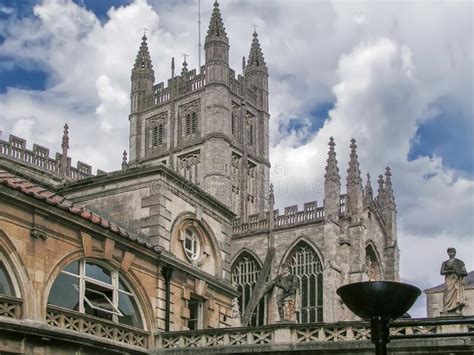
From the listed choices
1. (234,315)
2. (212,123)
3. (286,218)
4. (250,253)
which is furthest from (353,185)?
(234,315)

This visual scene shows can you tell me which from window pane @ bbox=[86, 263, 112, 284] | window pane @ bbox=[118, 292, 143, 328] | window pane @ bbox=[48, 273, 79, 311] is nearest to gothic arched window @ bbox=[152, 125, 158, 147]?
window pane @ bbox=[118, 292, 143, 328]

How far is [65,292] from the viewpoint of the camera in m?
23.8

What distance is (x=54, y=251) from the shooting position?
76.6 ft

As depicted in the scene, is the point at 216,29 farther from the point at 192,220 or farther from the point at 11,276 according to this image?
the point at 11,276

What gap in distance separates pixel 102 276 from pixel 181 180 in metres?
5.33

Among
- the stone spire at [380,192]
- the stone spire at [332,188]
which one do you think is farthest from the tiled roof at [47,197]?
the stone spire at [380,192]

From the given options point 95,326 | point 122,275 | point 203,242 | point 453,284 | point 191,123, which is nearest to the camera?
point 95,326

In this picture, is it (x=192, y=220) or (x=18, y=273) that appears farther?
(x=192, y=220)

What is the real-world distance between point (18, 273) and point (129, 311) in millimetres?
5592

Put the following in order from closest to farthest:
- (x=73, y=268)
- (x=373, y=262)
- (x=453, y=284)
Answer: (x=453, y=284), (x=73, y=268), (x=373, y=262)

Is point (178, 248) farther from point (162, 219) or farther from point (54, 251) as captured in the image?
point (54, 251)

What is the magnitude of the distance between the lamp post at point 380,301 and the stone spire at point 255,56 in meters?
74.0

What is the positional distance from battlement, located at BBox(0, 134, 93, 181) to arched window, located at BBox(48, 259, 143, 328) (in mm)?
15226

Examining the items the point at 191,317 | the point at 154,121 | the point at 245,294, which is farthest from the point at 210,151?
the point at 191,317
